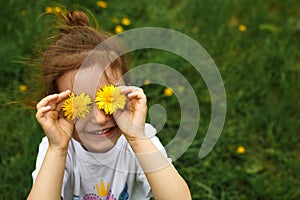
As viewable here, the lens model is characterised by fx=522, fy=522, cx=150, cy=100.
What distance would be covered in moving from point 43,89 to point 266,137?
118 cm

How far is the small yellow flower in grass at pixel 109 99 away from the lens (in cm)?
144

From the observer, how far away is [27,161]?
2.13 meters

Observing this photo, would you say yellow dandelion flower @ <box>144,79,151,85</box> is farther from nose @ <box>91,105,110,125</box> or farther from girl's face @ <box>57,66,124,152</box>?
nose @ <box>91,105,110,125</box>

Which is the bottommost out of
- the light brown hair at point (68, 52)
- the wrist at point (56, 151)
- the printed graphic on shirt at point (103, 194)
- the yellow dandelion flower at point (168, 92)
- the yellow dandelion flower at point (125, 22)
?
the printed graphic on shirt at point (103, 194)

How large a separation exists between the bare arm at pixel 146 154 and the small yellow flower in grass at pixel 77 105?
0.10m

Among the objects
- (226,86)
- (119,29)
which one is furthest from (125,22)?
(226,86)

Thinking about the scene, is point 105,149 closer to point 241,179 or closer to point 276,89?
point 241,179

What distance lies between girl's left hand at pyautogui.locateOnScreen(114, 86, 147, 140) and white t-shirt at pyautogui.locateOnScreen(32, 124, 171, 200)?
6.5 inches

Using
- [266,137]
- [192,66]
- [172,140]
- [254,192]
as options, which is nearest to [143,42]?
[192,66]

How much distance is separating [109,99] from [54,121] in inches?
7.4

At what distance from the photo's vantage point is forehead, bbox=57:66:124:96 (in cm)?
150

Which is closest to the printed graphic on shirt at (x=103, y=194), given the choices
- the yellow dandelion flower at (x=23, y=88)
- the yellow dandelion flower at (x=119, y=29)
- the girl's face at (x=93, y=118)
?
the girl's face at (x=93, y=118)

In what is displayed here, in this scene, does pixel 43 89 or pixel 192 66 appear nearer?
pixel 43 89

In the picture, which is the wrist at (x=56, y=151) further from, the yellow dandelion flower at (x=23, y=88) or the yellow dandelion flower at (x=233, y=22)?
the yellow dandelion flower at (x=233, y=22)
